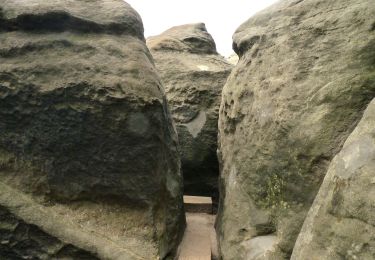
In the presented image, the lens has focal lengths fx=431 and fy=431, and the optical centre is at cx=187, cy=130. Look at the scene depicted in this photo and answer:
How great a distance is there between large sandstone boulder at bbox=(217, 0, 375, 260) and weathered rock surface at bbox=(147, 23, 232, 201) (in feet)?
3.33

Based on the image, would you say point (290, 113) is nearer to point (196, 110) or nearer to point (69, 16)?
point (69, 16)

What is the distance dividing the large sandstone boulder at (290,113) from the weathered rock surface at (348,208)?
243mm

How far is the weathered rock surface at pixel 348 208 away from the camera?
1.52 meters

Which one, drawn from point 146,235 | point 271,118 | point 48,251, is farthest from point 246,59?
point 48,251

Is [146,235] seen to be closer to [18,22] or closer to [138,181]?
[138,181]

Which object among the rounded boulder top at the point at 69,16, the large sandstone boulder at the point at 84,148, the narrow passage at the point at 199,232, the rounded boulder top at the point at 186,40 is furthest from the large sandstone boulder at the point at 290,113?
the rounded boulder top at the point at 186,40

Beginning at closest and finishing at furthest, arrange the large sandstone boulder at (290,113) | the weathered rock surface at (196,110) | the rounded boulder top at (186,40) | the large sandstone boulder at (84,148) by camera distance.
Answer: the large sandstone boulder at (290,113)
the large sandstone boulder at (84,148)
the weathered rock surface at (196,110)
the rounded boulder top at (186,40)

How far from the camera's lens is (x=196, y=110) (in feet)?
13.3

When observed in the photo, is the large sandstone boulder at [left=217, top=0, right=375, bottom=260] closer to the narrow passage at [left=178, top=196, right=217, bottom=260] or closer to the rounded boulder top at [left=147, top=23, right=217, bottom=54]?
the narrow passage at [left=178, top=196, right=217, bottom=260]

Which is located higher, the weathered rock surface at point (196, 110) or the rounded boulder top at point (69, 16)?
the rounded boulder top at point (69, 16)

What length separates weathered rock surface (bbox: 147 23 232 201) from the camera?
3943 millimetres

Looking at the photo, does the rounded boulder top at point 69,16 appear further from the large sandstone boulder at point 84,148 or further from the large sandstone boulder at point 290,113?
the large sandstone boulder at point 290,113

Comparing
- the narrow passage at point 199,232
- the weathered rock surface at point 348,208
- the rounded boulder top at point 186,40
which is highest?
the weathered rock surface at point 348,208

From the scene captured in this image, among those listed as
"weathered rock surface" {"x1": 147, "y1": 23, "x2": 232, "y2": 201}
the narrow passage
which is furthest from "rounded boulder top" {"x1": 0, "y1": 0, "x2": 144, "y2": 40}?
the narrow passage
